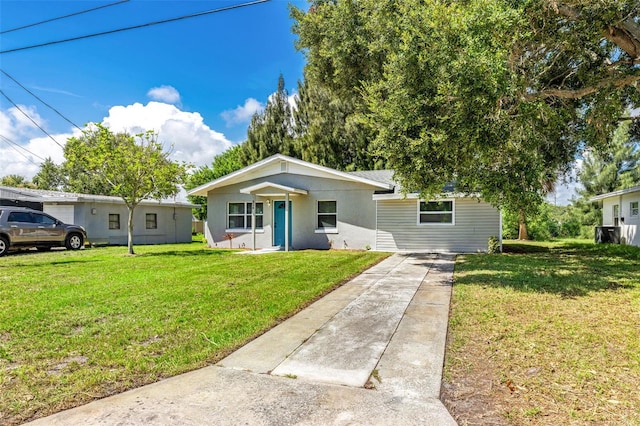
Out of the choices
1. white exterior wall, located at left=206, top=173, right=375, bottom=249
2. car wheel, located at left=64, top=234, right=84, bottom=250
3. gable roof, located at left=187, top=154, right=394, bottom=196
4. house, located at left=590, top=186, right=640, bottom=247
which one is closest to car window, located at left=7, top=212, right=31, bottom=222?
car wheel, located at left=64, top=234, right=84, bottom=250

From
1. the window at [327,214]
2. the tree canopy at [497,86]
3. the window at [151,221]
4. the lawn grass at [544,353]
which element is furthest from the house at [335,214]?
the lawn grass at [544,353]

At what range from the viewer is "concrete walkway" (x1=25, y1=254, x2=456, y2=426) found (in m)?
2.63

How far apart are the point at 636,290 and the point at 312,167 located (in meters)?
10.9

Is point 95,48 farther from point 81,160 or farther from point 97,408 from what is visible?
point 97,408

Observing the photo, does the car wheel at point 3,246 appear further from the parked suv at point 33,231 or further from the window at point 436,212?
the window at point 436,212

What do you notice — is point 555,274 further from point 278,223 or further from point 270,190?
point 278,223

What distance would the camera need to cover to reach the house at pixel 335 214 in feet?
46.3

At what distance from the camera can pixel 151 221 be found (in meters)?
20.2

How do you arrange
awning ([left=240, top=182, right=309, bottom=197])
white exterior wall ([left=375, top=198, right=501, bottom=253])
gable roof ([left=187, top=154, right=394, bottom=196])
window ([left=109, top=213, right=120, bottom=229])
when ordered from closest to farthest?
white exterior wall ([left=375, top=198, right=501, bottom=253]) < awning ([left=240, top=182, right=309, bottom=197]) < gable roof ([left=187, top=154, right=394, bottom=196]) < window ([left=109, top=213, right=120, bottom=229])

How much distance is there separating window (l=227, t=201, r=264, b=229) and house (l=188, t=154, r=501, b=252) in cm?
4

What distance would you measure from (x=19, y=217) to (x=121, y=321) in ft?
40.0

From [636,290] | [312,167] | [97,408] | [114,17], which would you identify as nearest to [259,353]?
[97,408]

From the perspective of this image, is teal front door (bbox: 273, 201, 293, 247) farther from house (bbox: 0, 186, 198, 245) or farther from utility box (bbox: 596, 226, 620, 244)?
utility box (bbox: 596, 226, 620, 244)

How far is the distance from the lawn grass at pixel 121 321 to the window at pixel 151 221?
34.8ft
